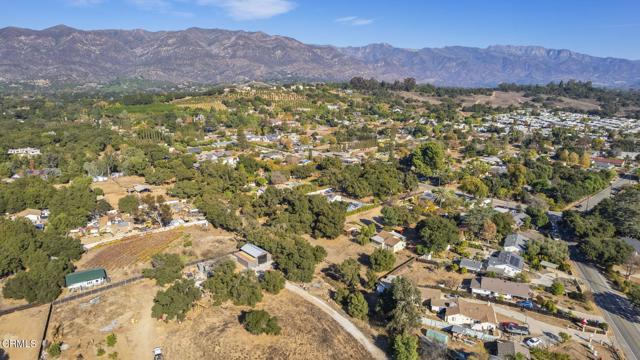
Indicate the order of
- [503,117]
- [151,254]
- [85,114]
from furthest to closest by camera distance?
[503,117] → [85,114] → [151,254]

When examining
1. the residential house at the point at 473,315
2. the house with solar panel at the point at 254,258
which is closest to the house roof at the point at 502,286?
the residential house at the point at 473,315

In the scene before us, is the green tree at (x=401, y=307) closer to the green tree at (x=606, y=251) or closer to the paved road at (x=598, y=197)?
the green tree at (x=606, y=251)

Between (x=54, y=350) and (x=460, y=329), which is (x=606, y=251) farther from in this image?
(x=54, y=350)

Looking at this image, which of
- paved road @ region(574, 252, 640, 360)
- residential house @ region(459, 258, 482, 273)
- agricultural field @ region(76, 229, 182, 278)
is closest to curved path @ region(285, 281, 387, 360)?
residential house @ region(459, 258, 482, 273)

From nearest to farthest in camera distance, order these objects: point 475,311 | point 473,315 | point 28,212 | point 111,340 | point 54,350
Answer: point 54,350 < point 111,340 < point 473,315 < point 475,311 < point 28,212

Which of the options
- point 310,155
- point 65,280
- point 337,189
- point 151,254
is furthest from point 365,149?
point 65,280

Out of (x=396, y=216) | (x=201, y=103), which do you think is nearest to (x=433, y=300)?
(x=396, y=216)

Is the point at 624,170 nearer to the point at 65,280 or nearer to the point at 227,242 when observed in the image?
the point at 227,242
